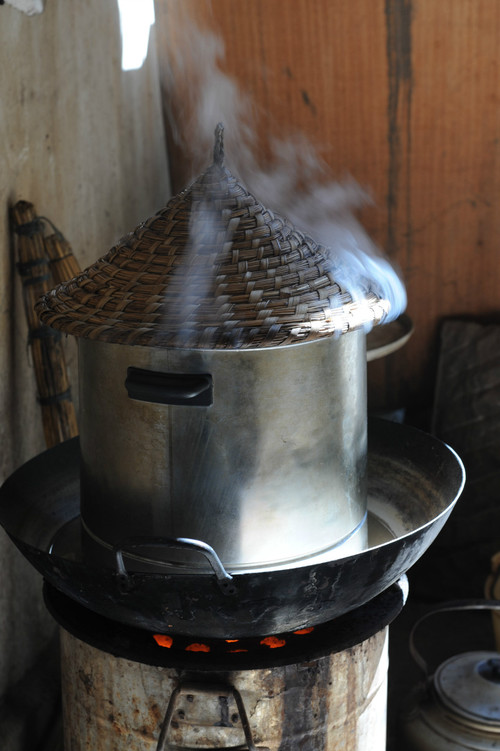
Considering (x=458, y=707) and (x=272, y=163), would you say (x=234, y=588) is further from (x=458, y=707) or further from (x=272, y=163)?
(x=272, y=163)

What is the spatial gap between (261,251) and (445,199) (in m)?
1.95

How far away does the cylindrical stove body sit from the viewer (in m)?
1.70

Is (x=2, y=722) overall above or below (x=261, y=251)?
below

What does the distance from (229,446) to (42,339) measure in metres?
1.01

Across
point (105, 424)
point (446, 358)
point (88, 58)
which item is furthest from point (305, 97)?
point (105, 424)

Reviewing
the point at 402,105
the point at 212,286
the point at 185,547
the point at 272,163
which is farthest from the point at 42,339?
the point at 402,105

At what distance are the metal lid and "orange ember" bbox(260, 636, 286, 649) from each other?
97 centimetres

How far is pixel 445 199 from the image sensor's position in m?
3.37

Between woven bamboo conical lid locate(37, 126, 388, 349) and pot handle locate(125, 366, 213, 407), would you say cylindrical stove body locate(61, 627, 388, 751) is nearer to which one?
pot handle locate(125, 366, 213, 407)

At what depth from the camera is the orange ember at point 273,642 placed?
1.70 metres

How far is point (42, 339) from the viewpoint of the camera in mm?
2377

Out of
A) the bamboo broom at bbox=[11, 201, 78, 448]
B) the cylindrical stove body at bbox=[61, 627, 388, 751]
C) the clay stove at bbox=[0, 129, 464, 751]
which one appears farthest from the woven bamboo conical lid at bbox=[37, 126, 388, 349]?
the cylindrical stove body at bbox=[61, 627, 388, 751]

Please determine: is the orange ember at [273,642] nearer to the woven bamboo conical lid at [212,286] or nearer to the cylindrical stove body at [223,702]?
the cylindrical stove body at [223,702]

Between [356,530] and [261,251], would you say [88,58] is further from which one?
[356,530]
